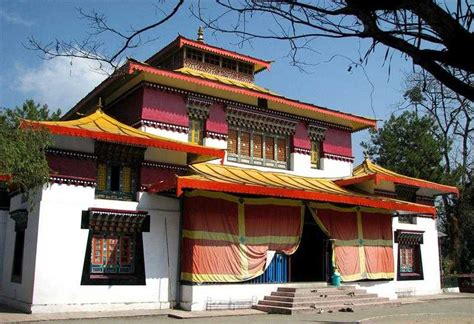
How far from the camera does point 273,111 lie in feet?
57.8

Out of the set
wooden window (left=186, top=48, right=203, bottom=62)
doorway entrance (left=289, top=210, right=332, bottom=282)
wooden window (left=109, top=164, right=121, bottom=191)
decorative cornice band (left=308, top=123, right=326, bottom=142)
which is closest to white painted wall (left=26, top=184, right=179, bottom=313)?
wooden window (left=109, top=164, right=121, bottom=191)

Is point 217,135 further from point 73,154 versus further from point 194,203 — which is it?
point 73,154

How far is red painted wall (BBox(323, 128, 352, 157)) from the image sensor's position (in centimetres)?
1895

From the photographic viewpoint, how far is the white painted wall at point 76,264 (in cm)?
1226

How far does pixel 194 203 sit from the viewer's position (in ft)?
45.4

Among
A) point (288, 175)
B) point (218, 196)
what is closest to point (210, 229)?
point (218, 196)

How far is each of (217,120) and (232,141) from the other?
0.92m

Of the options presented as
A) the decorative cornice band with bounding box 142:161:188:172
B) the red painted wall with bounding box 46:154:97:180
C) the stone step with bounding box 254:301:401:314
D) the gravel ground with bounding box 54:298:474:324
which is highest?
the decorative cornice band with bounding box 142:161:188:172

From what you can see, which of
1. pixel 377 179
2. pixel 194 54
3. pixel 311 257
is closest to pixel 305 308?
pixel 311 257

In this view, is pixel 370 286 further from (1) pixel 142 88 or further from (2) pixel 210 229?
(1) pixel 142 88

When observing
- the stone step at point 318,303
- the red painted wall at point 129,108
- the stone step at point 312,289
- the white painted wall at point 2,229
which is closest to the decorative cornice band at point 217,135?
the red painted wall at point 129,108

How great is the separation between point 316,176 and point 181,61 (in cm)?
611

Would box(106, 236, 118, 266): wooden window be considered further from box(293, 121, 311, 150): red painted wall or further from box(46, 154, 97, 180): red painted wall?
box(293, 121, 311, 150): red painted wall

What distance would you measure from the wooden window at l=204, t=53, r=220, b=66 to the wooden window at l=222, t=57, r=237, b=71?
243 millimetres
